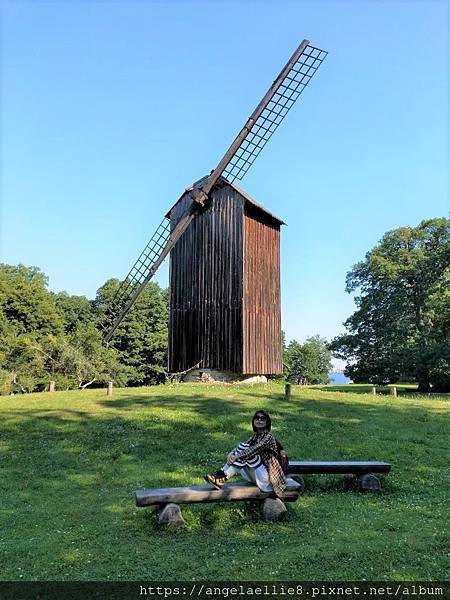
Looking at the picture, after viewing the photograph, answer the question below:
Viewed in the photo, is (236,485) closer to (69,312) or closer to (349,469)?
(349,469)

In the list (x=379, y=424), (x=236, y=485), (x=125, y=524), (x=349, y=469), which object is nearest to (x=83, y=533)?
(x=125, y=524)

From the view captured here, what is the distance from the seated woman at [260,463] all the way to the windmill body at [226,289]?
46.0 feet

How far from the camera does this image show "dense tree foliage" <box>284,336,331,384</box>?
277 ft

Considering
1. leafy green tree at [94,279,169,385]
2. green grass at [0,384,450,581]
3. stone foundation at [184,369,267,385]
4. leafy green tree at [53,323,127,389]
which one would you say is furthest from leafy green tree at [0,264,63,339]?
green grass at [0,384,450,581]

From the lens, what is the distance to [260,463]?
8008 mm

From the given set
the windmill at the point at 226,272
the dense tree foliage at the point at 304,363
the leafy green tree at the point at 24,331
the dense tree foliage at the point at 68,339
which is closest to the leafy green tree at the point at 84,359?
the dense tree foliage at the point at 68,339

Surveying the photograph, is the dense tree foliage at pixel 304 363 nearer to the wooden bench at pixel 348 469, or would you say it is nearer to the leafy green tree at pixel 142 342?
the leafy green tree at pixel 142 342

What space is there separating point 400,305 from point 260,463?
3894 centimetres

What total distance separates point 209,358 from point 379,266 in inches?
1028

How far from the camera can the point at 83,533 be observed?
7434mm

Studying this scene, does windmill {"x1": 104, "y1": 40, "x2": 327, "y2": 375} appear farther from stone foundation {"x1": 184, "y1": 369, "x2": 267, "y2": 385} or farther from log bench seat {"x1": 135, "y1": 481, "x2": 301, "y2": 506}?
log bench seat {"x1": 135, "y1": 481, "x2": 301, "y2": 506}

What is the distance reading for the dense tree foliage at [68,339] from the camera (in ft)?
139

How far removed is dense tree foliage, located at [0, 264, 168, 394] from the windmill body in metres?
15.5

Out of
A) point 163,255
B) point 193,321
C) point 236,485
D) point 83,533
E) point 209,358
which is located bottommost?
point 83,533
